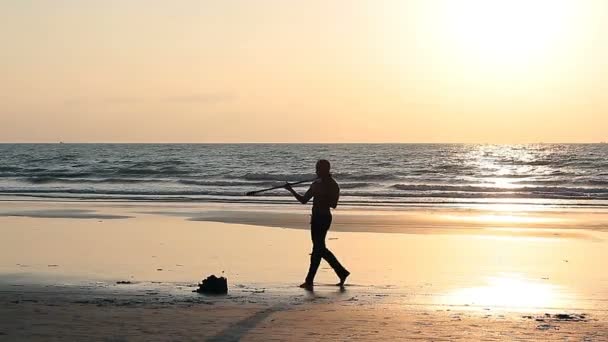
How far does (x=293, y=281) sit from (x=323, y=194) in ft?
3.67

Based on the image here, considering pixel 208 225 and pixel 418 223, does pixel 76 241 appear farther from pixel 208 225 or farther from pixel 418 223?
pixel 418 223

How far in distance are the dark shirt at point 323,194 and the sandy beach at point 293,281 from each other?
950 mm

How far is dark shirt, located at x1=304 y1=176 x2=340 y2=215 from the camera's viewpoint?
10.4 m

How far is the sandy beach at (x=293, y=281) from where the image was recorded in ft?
24.5

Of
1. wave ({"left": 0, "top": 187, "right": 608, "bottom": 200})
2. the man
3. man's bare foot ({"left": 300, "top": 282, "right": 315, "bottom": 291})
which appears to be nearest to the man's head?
the man

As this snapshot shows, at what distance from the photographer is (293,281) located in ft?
34.2

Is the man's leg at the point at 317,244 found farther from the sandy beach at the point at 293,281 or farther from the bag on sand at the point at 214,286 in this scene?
the bag on sand at the point at 214,286

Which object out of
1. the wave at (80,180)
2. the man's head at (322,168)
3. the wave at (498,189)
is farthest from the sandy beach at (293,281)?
the wave at (80,180)

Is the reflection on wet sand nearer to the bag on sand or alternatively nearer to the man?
the man

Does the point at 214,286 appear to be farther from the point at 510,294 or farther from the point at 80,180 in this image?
the point at 80,180

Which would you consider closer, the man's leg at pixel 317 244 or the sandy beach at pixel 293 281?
the sandy beach at pixel 293 281

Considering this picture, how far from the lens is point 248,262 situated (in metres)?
12.1

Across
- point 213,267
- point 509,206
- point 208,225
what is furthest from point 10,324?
point 509,206

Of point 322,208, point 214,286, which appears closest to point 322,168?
point 322,208
